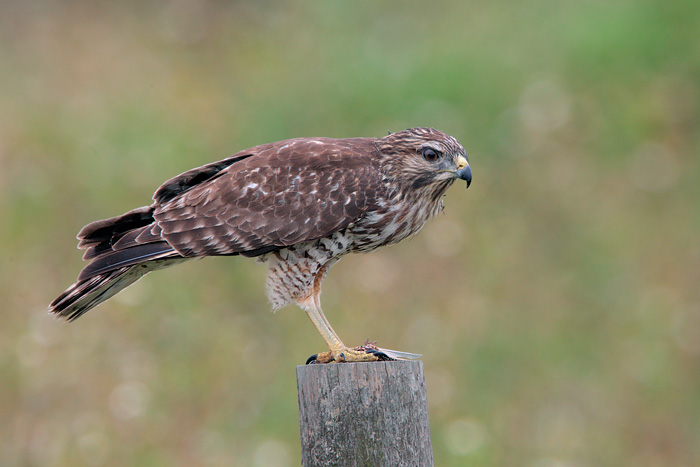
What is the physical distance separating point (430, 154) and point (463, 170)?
214mm

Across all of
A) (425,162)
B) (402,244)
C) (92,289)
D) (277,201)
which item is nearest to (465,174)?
(425,162)

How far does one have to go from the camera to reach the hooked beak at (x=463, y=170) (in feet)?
14.6

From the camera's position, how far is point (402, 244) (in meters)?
8.41

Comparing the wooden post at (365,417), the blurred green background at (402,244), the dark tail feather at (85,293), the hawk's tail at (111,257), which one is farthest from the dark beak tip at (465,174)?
the blurred green background at (402,244)

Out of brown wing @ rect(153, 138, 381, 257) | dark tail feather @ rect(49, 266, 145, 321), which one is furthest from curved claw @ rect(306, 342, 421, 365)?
dark tail feather @ rect(49, 266, 145, 321)

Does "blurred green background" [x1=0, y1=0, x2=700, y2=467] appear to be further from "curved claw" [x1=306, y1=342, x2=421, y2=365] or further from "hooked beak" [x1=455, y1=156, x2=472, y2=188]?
"hooked beak" [x1=455, y1=156, x2=472, y2=188]

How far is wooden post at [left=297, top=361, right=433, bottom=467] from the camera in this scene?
3.25 m

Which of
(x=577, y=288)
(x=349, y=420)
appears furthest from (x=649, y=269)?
(x=349, y=420)

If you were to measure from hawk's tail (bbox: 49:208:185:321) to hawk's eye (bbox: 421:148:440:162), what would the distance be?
4.75 feet

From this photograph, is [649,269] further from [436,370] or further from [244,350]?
[244,350]

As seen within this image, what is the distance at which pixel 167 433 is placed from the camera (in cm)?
645

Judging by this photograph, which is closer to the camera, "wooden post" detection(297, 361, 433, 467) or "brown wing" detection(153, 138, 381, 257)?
"wooden post" detection(297, 361, 433, 467)

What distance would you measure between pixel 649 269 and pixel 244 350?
4.06m

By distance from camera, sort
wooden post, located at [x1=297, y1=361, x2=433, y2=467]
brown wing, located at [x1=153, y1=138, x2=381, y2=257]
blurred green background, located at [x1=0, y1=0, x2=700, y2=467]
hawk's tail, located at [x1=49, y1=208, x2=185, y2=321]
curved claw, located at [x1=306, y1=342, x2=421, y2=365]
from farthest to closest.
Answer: blurred green background, located at [x1=0, y1=0, x2=700, y2=467] < hawk's tail, located at [x1=49, y1=208, x2=185, y2=321] < brown wing, located at [x1=153, y1=138, x2=381, y2=257] < curved claw, located at [x1=306, y1=342, x2=421, y2=365] < wooden post, located at [x1=297, y1=361, x2=433, y2=467]
